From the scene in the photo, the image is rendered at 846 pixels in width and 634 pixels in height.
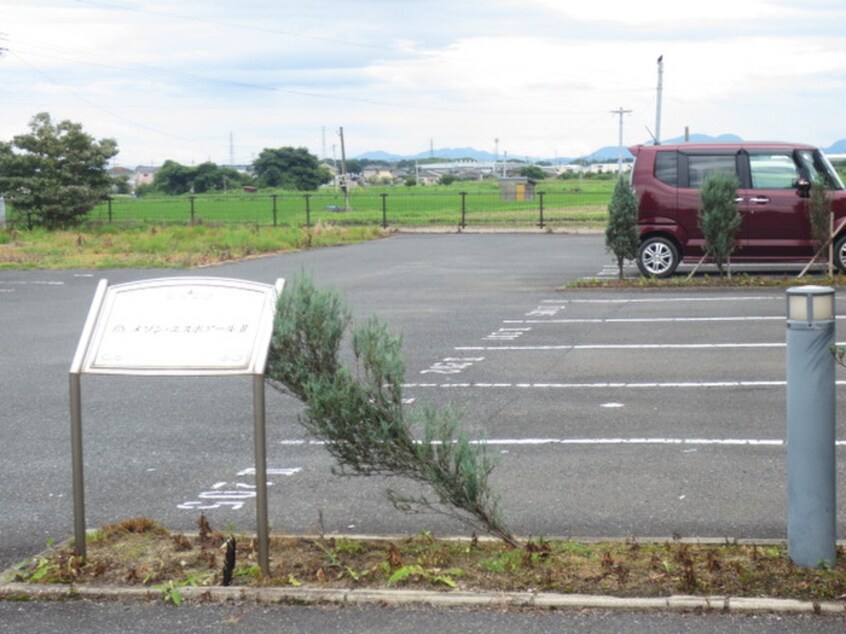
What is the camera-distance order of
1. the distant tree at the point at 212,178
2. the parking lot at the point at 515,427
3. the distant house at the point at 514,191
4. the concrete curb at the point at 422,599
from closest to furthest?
the concrete curb at the point at 422,599 < the parking lot at the point at 515,427 < the distant house at the point at 514,191 < the distant tree at the point at 212,178

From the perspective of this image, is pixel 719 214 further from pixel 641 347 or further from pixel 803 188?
pixel 641 347

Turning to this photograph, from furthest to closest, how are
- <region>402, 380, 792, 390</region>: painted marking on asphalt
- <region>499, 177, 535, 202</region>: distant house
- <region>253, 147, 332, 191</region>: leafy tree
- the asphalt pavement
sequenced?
<region>253, 147, 332, 191</region>: leafy tree < <region>499, 177, 535, 202</region>: distant house < <region>402, 380, 792, 390</region>: painted marking on asphalt < the asphalt pavement

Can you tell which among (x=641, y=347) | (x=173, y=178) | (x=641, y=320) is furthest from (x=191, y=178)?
(x=641, y=347)

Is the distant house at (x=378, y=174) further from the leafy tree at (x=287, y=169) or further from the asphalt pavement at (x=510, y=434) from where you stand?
the asphalt pavement at (x=510, y=434)

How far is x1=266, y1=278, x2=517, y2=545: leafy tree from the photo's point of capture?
216 inches

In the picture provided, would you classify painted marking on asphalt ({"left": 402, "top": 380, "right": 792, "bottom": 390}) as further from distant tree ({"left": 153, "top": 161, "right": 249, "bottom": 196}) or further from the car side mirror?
distant tree ({"left": 153, "top": 161, "right": 249, "bottom": 196})

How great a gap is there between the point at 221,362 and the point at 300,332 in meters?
0.38

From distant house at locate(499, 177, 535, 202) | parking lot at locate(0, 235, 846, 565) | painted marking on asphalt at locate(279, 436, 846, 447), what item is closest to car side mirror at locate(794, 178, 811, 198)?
parking lot at locate(0, 235, 846, 565)

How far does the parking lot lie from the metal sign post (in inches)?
21.9

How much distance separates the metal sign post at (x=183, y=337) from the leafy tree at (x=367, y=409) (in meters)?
0.18

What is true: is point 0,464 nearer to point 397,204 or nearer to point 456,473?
point 456,473

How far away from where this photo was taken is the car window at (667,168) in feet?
64.4

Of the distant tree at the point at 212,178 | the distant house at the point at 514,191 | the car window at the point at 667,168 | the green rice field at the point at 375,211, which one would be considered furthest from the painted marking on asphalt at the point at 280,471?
the distant tree at the point at 212,178

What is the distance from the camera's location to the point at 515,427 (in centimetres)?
903
